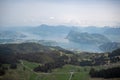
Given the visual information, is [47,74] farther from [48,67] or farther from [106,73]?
[106,73]

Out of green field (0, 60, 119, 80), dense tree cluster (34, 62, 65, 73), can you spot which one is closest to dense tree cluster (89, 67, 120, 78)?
green field (0, 60, 119, 80)

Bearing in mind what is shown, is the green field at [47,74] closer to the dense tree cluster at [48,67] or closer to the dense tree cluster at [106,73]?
the dense tree cluster at [48,67]

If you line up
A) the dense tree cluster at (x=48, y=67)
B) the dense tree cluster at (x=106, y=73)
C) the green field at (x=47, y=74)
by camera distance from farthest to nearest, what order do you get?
1. the dense tree cluster at (x=48, y=67)
2. the dense tree cluster at (x=106, y=73)
3. the green field at (x=47, y=74)

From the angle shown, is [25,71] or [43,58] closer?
[25,71]

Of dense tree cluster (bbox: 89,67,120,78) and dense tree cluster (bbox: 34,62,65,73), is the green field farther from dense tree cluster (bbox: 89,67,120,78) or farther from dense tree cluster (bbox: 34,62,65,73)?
dense tree cluster (bbox: 89,67,120,78)

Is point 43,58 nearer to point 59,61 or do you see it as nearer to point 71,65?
point 59,61

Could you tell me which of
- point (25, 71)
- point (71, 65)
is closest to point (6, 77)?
point (25, 71)

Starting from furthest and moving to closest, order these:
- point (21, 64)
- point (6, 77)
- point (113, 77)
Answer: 1. point (21, 64)
2. point (113, 77)
3. point (6, 77)

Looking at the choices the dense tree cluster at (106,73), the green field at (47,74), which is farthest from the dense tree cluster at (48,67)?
the dense tree cluster at (106,73)

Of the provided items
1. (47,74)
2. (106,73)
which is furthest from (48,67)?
(106,73)

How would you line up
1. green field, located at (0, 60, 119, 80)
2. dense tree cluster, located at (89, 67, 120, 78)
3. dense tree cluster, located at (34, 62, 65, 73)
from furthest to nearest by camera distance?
dense tree cluster, located at (34, 62, 65, 73) < dense tree cluster, located at (89, 67, 120, 78) < green field, located at (0, 60, 119, 80)

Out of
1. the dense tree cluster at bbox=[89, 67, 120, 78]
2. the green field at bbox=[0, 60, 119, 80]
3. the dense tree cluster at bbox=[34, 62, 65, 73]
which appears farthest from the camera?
the dense tree cluster at bbox=[34, 62, 65, 73]
